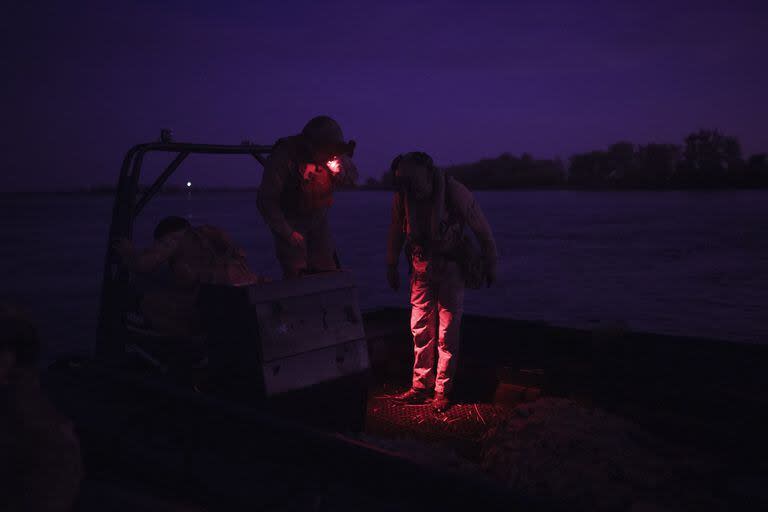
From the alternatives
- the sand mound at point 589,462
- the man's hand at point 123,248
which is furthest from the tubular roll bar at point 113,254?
the sand mound at point 589,462

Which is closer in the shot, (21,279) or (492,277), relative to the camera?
(492,277)

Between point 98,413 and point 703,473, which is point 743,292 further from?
point 98,413

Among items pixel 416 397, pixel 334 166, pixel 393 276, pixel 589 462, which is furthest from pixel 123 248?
pixel 589 462

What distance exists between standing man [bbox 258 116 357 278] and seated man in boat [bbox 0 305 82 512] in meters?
2.61

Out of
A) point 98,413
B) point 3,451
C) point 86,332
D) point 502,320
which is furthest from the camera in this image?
point 86,332

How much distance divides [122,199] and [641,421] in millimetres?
4264

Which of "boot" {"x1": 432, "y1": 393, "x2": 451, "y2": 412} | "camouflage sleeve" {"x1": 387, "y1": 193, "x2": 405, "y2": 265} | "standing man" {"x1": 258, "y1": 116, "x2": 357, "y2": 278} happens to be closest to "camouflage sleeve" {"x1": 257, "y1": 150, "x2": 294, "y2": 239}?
"standing man" {"x1": 258, "y1": 116, "x2": 357, "y2": 278}

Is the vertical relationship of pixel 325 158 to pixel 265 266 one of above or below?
above

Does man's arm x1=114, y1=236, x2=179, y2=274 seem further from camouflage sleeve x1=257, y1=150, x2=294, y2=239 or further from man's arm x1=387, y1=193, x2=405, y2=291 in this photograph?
man's arm x1=387, y1=193, x2=405, y2=291

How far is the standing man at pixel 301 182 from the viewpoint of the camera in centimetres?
429

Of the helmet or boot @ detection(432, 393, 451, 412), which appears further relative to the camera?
boot @ detection(432, 393, 451, 412)

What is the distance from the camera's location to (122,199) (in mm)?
5188

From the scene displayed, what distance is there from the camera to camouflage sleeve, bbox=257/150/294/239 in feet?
14.3

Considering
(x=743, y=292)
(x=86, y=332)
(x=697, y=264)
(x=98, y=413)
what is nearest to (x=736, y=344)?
(x=98, y=413)
